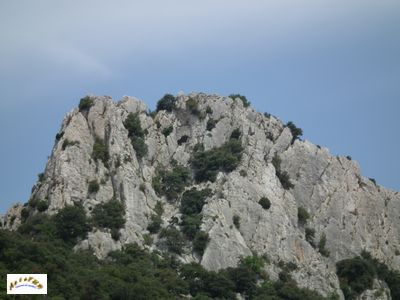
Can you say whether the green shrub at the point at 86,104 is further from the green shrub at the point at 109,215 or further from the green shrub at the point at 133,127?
the green shrub at the point at 109,215

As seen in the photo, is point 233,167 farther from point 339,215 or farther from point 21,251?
point 21,251

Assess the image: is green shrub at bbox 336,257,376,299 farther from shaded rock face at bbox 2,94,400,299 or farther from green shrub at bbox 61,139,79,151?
green shrub at bbox 61,139,79,151

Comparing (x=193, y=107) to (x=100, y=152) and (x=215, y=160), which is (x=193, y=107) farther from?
(x=100, y=152)

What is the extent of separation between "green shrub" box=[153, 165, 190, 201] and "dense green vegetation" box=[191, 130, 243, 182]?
193 centimetres

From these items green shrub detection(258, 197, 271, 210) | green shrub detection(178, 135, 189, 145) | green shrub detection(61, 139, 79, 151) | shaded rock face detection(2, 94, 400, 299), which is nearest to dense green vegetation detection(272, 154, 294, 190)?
shaded rock face detection(2, 94, 400, 299)

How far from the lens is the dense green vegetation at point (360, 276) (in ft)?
435

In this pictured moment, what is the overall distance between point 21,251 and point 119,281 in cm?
1061

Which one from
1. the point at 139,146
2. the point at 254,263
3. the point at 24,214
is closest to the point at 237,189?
the point at 254,263

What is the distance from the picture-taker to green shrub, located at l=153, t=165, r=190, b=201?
5374 inches

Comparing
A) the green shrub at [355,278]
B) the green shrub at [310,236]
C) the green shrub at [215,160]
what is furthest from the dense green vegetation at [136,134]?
the green shrub at [355,278]

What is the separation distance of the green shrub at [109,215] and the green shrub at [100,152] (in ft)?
23.4

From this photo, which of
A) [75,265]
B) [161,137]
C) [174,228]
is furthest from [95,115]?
[75,265]

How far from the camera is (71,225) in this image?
123 meters

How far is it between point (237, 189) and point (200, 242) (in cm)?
1101
